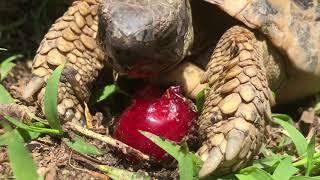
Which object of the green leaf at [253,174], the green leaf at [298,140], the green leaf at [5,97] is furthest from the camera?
the green leaf at [5,97]

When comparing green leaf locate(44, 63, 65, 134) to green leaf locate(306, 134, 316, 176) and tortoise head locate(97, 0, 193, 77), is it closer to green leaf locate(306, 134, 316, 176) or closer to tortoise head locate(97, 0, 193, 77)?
tortoise head locate(97, 0, 193, 77)

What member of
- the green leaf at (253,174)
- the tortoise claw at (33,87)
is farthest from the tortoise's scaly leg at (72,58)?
the green leaf at (253,174)

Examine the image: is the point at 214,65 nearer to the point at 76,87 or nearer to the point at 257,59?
the point at 257,59

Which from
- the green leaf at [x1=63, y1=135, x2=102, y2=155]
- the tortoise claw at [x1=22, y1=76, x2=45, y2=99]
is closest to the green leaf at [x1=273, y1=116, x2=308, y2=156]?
the green leaf at [x1=63, y1=135, x2=102, y2=155]

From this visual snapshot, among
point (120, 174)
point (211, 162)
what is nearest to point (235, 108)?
point (211, 162)

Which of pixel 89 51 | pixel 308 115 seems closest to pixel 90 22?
pixel 89 51

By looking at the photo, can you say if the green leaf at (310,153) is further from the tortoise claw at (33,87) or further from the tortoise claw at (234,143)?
the tortoise claw at (33,87)

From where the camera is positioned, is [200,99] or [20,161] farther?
[200,99]

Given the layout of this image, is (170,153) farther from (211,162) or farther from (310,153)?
(310,153)
